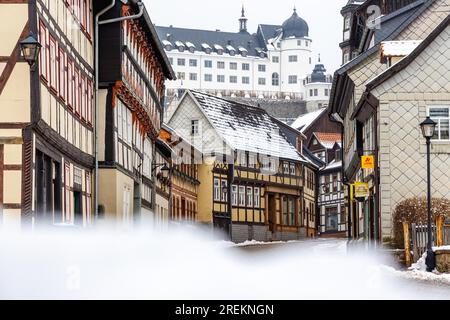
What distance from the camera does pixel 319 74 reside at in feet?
559

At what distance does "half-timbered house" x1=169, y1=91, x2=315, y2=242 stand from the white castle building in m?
87.4

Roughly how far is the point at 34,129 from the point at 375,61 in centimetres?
2160

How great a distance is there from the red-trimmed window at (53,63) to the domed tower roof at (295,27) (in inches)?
6499

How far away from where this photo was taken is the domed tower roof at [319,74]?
6678 inches

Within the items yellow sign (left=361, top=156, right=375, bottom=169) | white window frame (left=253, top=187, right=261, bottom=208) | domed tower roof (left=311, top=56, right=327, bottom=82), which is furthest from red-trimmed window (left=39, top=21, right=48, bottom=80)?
domed tower roof (left=311, top=56, right=327, bottom=82)

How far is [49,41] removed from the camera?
77.4 ft

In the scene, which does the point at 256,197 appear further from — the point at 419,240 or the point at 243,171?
the point at 419,240

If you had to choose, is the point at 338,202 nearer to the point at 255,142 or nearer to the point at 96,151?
the point at 255,142

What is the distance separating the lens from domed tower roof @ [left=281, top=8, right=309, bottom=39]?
→ 188500 millimetres

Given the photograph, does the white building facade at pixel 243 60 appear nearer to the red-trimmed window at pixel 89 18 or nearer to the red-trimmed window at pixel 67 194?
the red-trimmed window at pixel 89 18

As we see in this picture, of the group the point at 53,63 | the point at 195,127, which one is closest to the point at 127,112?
the point at 53,63

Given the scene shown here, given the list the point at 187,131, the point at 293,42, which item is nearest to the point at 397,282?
the point at 187,131

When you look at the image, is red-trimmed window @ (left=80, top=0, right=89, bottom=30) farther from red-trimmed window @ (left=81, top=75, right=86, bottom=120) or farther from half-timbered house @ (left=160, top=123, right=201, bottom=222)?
half-timbered house @ (left=160, top=123, right=201, bottom=222)

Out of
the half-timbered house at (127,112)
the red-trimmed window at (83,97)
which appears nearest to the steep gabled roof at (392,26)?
the half-timbered house at (127,112)
